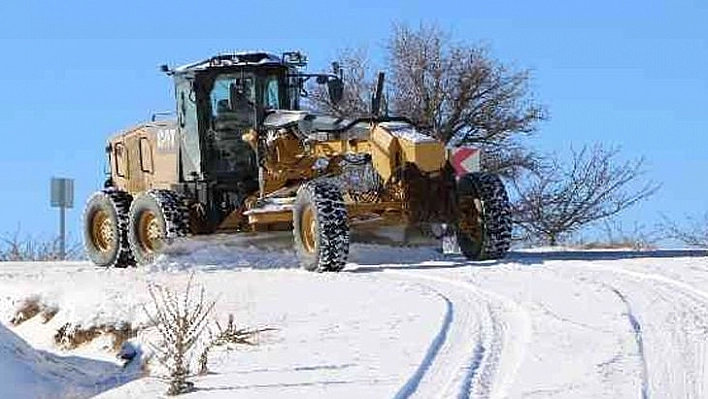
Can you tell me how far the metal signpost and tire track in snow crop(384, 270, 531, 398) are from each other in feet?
67.4

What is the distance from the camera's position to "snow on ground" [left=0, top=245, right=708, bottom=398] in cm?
876

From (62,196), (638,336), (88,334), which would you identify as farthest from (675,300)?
(62,196)

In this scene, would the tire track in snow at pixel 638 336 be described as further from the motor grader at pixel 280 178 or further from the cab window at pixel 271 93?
the cab window at pixel 271 93

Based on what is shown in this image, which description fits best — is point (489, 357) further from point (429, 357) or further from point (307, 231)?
point (307, 231)

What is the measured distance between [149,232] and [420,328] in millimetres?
9876

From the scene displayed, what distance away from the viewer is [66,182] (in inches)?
1230

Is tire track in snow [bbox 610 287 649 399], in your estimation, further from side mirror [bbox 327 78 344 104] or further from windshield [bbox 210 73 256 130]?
windshield [bbox 210 73 256 130]

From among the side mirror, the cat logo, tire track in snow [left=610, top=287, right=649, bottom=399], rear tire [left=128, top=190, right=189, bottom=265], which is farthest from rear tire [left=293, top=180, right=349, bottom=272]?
the cat logo

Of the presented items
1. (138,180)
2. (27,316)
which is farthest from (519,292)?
(138,180)

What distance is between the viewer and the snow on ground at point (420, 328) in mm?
8758

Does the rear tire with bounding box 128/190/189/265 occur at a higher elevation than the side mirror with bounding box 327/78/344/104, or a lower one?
lower

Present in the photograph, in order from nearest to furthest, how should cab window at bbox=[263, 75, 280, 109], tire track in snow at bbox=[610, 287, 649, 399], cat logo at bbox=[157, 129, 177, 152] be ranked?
tire track in snow at bbox=[610, 287, 649, 399] < cab window at bbox=[263, 75, 280, 109] < cat logo at bbox=[157, 129, 177, 152]

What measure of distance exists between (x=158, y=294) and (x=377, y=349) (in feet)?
17.1

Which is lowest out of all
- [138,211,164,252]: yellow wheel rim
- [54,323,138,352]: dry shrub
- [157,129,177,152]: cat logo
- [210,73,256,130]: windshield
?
[54,323,138,352]: dry shrub
